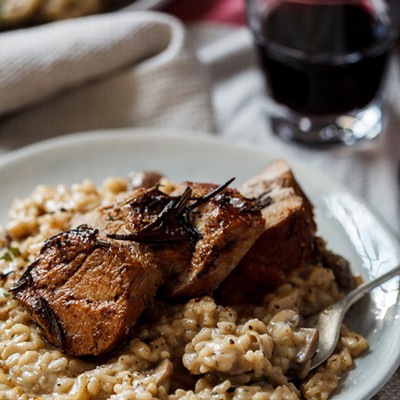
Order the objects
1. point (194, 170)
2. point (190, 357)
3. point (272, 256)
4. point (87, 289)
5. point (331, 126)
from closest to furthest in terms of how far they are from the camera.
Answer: point (190, 357) < point (87, 289) < point (272, 256) < point (194, 170) < point (331, 126)

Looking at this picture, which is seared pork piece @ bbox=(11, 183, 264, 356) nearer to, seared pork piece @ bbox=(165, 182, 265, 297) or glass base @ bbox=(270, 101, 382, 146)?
seared pork piece @ bbox=(165, 182, 265, 297)

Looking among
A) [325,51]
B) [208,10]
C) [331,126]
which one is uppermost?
[325,51]

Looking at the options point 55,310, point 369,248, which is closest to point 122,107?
point 369,248

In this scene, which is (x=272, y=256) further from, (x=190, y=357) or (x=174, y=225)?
(x=190, y=357)

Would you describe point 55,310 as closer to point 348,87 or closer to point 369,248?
point 369,248

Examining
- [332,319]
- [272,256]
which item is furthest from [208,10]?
[332,319]

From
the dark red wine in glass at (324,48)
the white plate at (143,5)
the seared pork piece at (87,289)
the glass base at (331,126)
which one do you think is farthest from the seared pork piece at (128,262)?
the white plate at (143,5)

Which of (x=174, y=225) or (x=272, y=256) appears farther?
(x=272, y=256)

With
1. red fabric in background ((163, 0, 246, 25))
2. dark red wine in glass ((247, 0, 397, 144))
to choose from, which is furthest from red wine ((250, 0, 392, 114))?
red fabric in background ((163, 0, 246, 25))
